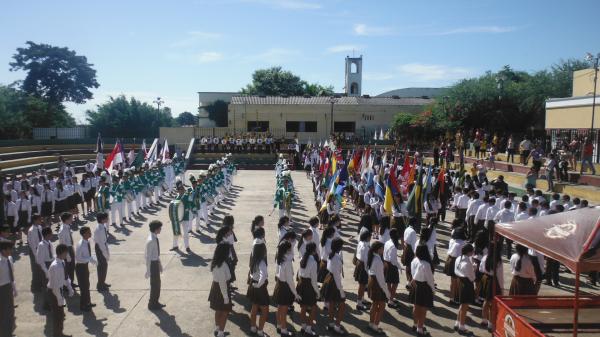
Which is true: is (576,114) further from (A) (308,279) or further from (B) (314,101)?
(B) (314,101)

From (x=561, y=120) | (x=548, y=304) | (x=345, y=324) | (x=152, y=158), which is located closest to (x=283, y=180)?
(x=152, y=158)

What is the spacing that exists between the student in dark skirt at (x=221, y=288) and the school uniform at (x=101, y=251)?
3.10m

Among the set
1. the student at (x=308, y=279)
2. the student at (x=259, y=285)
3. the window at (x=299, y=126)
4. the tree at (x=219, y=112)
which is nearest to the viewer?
the student at (x=259, y=285)

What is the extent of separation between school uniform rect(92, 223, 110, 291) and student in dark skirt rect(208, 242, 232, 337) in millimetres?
3098

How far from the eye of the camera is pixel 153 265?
8.41m

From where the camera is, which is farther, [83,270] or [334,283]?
[83,270]

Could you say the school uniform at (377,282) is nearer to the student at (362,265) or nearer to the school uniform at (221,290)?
the student at (362,265)

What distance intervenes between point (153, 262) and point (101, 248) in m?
1.37

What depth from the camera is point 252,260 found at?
7.53 meters

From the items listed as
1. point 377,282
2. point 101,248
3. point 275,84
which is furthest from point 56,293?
point 275,84

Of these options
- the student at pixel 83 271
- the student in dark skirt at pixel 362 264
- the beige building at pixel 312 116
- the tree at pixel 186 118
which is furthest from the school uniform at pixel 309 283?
the tree at pixel 186 118

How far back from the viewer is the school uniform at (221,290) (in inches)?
278

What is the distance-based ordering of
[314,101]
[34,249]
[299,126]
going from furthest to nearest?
1. [314,101]
2. [299,126]
3. [34,249]

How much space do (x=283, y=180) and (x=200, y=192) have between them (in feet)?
10.9
